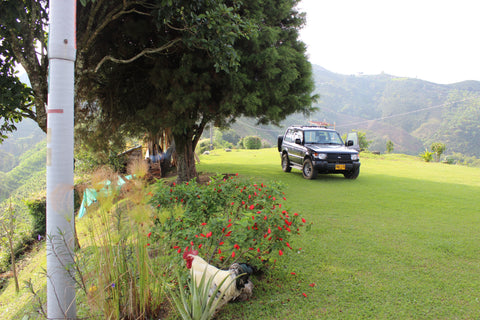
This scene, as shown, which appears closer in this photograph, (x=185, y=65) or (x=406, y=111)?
(x=185, y=65)

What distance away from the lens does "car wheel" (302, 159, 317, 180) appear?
10225 millimetres

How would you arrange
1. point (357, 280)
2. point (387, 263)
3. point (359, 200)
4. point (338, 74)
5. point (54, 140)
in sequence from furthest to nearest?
1. point (338, 74)
2. point (359, 200)
3. point (387, 263)
4. point (357, 280)
5. point (54, 140)

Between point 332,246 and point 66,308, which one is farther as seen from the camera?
point 332,246

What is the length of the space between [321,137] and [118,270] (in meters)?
9.99

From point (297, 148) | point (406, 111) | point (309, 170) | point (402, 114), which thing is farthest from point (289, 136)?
point (406, 111)

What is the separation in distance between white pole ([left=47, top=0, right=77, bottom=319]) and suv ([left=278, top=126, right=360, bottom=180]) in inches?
347

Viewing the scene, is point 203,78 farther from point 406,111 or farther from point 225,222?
point 406,111

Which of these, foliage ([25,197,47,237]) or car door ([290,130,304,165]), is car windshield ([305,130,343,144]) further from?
foliage ([25,197,47,237])

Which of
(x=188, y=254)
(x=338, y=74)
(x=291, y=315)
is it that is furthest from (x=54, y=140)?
(x=338, y=74)

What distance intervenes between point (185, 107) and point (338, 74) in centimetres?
14270

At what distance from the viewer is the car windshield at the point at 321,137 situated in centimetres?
1114

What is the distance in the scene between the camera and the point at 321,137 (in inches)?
444

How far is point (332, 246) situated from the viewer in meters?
4.16

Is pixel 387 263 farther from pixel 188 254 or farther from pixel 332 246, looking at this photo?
pixel 188 254
